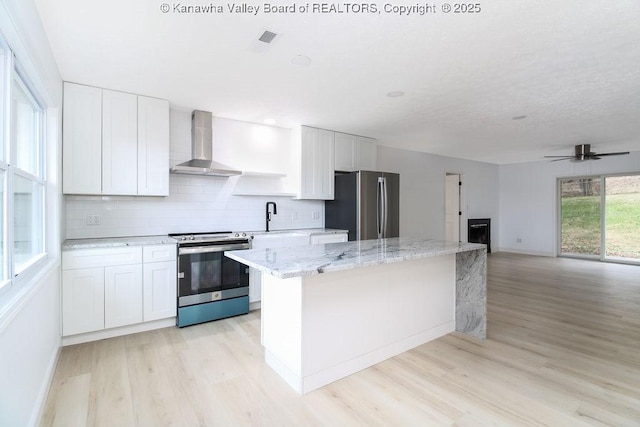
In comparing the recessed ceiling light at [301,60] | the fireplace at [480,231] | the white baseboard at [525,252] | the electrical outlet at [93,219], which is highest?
the recessed ceiling light at [301,60]

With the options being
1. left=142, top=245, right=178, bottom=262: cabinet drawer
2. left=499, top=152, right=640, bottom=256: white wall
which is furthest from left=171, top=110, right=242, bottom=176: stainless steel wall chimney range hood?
left=499, top=152, right=640, bottom=256: white wall

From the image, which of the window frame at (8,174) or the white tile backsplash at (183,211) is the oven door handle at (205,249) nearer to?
the white tile backsplash at (183,211)

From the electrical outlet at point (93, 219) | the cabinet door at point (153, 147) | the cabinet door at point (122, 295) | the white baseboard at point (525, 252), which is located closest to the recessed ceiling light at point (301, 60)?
the cabinet door at point (153, 147)

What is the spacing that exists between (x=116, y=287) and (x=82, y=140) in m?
1.47

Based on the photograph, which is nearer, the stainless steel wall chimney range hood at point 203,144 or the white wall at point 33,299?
the white wall at point 33,299

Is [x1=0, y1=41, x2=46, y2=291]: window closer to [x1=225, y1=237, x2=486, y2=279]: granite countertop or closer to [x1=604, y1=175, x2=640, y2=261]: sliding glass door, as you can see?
[x1=225, y1=237, x2=486, y2=279]: granite countertop

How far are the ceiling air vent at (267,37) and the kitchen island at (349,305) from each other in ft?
5.02

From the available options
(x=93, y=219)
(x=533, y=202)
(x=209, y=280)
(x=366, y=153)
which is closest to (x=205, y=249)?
(x=209, y=280)

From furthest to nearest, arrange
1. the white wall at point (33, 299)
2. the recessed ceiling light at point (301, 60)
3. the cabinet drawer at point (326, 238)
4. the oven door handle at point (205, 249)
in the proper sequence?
the cabinet drawer at point (326, 238), the oven door handle at point (205, 249), the recessed ceiling light at point (301, 60), the white wall at point (33, 299)

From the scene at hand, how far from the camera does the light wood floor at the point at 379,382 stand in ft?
6.01

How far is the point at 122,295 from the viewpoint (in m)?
2.94

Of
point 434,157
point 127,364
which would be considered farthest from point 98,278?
point 434,157

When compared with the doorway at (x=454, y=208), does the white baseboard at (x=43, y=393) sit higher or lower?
lower

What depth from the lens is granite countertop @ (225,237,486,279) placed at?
1.76 meters
